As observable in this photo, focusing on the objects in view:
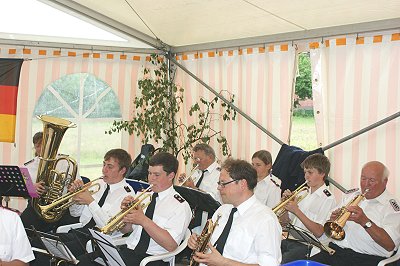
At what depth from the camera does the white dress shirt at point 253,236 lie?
362 cm

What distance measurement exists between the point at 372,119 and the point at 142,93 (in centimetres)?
343

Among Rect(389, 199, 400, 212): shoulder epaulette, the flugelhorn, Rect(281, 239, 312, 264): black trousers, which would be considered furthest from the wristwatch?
Rect(281, 239, 312, 264): black trousers


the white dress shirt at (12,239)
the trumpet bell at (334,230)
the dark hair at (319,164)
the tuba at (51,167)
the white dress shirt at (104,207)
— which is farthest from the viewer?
the tuba at (51,167)

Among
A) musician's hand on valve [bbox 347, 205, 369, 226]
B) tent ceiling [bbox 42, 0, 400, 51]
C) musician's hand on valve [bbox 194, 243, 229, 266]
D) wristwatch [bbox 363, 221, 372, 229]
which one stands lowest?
musician's hand on valve [bbox 194, 243, 229, 266]

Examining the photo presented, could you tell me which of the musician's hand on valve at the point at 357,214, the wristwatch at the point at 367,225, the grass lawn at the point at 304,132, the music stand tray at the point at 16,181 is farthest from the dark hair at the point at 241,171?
the grass lawn at the point at 304,132

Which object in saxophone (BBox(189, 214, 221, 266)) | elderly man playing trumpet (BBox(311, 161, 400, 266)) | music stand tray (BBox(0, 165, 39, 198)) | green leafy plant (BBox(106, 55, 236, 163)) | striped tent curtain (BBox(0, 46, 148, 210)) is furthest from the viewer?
green leafy plant (BBox(106, 55, 236, 163))

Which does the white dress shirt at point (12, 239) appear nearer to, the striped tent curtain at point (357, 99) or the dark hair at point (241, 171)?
the dark hair at point (241, 171)

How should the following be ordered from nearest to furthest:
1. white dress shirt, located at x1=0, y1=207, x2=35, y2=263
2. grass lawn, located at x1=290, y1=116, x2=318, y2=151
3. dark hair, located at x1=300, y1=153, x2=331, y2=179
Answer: white dress shirt, located at x1=0, y1=207, x2=35, y2=263 → dark hair, located at x1=300, y1=153, x2=331, y2=179 → grass lawn, located at x1=290, y1=116, x2=318, y2=151

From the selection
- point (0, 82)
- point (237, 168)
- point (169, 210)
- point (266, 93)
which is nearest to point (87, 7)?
point (0, 82)

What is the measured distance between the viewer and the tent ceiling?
18.8 ft

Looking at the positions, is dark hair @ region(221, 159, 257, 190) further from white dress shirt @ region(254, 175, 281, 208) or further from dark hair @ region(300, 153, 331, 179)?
white dress shirt @ region(254, 175, 281, 208)

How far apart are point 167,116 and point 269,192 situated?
2858 millimetres

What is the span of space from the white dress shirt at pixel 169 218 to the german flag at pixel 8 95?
306 cm

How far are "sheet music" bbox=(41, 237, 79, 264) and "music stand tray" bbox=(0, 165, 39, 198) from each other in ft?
2.68
